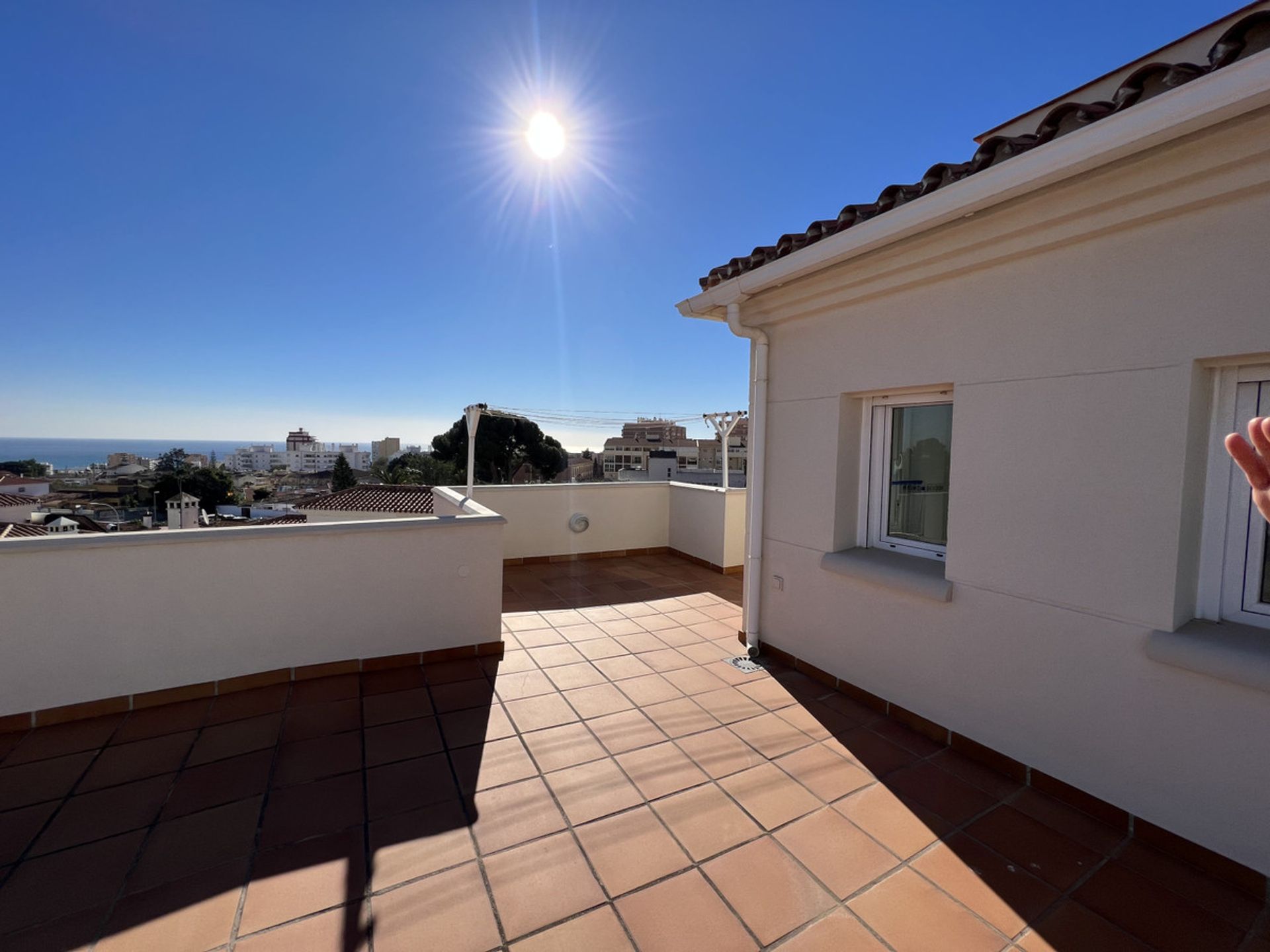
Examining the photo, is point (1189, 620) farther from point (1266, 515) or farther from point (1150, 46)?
point (1150, 46)

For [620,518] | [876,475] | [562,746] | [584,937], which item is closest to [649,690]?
[562,746]

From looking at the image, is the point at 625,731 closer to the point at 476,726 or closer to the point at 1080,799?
the point at 476,726

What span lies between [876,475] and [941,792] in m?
2.22

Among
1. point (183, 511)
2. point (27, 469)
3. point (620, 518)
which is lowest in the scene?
point (183, 511)

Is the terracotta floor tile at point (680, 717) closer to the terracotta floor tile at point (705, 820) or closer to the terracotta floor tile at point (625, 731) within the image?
the terracotta floor tile at point (625, 731)

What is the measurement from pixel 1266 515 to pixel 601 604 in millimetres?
5664

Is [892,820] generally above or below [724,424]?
below

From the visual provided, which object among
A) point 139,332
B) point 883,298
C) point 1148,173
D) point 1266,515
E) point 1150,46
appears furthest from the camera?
point 139,332

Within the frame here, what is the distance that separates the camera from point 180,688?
3.74 metres

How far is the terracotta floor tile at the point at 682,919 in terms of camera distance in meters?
1.88

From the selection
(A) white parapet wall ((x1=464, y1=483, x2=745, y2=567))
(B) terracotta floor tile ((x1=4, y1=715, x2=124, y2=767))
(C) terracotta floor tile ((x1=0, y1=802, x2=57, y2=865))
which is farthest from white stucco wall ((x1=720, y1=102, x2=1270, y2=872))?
(B) terracotta floor tile ((x1=4, y1=715, x2=124, y2=767))

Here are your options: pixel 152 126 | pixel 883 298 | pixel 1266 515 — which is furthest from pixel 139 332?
pixel 1266 515

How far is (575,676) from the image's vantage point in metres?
4.31

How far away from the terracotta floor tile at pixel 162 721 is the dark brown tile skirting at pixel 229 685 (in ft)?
0.22
